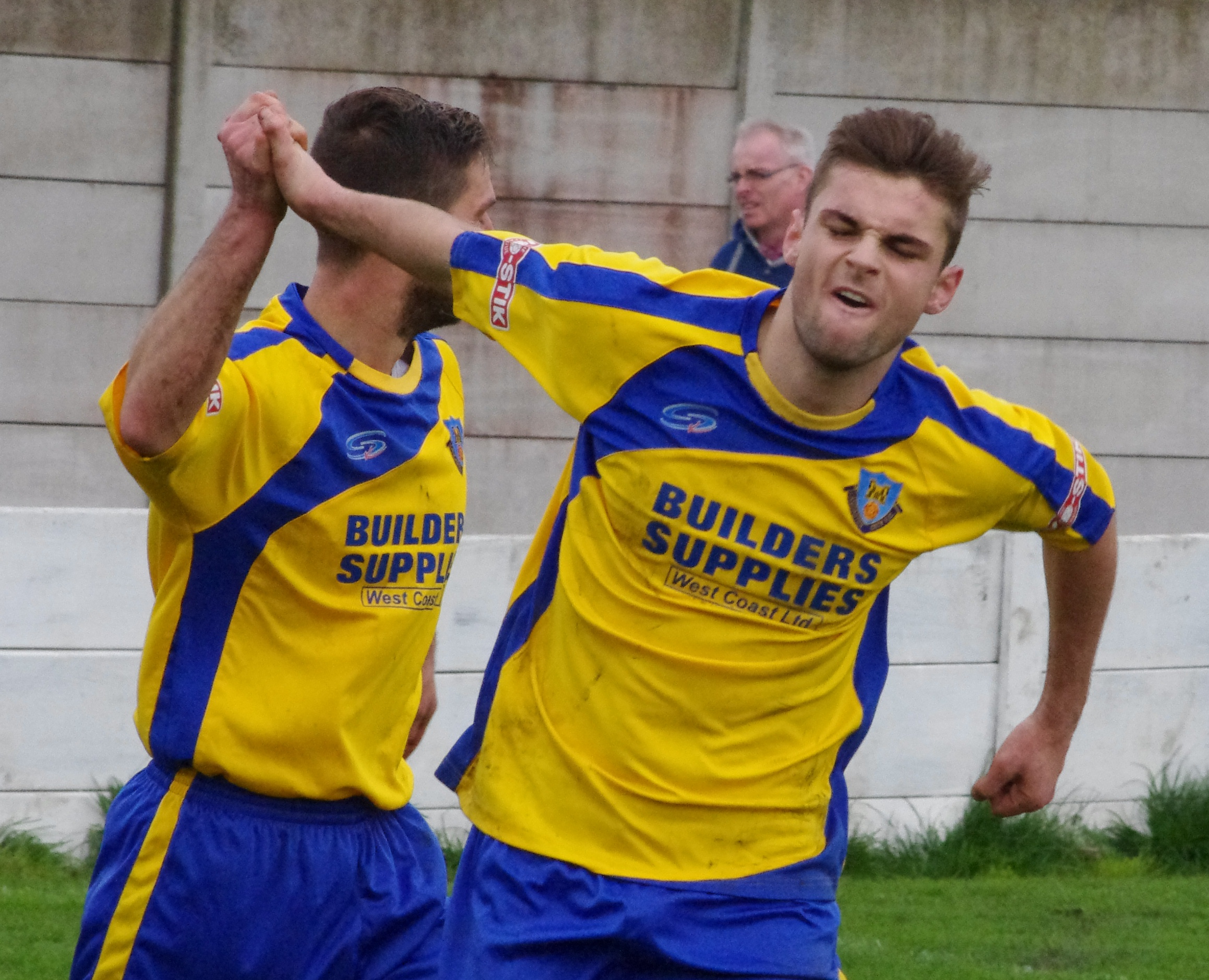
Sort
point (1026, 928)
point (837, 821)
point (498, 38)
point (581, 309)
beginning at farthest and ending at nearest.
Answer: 1. point (498, 38)
2. point (1026, 928)
3. point (837, 821)
4. point (581, 309)

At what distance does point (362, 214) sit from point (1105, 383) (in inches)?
243

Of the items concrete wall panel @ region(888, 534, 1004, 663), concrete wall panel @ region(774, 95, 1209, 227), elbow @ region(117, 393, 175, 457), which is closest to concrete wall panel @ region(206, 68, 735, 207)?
concrete wall panel @ region(774, 95, 1209, 227)

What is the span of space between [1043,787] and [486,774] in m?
1.05

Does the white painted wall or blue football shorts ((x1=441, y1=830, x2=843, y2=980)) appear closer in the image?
blue football shorts ((x1=441, y1=830, x2=843, y2=980))

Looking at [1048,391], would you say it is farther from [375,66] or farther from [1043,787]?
[1043,787]

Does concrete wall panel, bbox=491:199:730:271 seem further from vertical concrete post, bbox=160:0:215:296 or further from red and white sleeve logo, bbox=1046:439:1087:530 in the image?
red and white sleeve logo, bbox=1046:439:1087:530

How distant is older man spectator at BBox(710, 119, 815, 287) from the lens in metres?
6.20

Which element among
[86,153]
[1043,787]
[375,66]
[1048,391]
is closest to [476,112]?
[375,66]

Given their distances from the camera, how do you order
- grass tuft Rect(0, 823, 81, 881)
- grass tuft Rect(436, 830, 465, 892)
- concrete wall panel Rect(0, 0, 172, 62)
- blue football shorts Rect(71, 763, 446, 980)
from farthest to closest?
1. concrete wall panel Rect(0, 0, 172, 62)
2. grass tuft Rect(436, 830, 465, 892)
3. grass tuft Rect(0, 823, 81, 881)
4. blue football shorts Rect(71, 763, 446, 980)

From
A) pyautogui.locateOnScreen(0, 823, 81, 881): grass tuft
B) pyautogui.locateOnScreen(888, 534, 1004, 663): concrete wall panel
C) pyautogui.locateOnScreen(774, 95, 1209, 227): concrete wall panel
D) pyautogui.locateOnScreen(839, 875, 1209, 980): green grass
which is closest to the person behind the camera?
pyautogui.locateOnScreen(839, 875, 1209, 980): green grass

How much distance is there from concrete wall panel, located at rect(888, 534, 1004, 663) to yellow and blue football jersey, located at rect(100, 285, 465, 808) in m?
3.25

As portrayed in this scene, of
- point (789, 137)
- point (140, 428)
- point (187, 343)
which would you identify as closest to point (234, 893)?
point (140, 428)

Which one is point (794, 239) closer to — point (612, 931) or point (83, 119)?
point (612, 931)

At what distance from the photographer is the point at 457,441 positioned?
3.52 m
